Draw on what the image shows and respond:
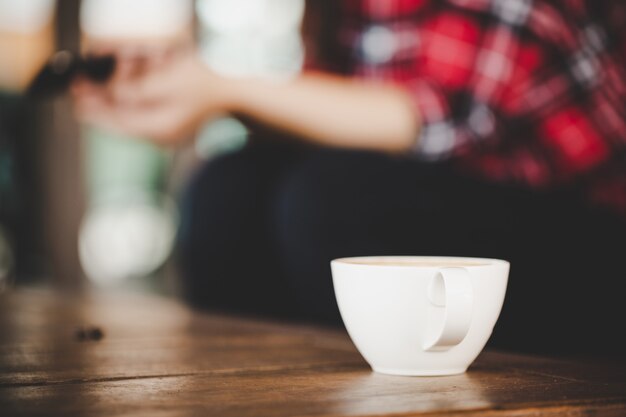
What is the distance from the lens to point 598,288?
2.35ft

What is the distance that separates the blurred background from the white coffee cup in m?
2.90

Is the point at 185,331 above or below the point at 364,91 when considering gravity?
below

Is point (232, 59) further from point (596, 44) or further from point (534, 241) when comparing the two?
Answer: point (534, 241)

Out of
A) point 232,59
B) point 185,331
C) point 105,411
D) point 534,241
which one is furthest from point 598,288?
point 232,59

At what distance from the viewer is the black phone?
90 cm

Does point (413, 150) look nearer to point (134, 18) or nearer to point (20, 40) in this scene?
point (134, 18)

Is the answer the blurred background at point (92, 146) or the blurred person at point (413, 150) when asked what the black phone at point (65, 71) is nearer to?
the blurred person at point (413, 150)

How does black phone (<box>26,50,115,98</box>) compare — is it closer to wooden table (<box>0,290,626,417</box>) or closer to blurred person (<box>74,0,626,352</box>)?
blurred person (<box>74,0,626,352</box>)

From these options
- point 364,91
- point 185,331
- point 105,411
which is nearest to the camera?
point 105,411

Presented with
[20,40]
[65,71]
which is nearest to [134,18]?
[20,40]

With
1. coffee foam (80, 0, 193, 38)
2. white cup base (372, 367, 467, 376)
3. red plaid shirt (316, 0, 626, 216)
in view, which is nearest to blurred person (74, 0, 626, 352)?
red plaid shirt (316, 0, 626, 216)

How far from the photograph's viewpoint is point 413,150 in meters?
1.14

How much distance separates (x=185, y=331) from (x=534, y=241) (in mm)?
349

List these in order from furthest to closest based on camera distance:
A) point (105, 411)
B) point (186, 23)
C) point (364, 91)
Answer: point (186, 23), point (364, 91), point (105, 411)
